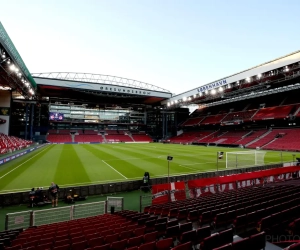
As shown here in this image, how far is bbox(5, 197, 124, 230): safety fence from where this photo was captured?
8109mm

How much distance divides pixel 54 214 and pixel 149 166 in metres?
13.5

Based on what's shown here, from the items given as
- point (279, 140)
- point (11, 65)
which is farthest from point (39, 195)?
point (279, 140)

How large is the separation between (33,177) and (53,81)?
39.9m

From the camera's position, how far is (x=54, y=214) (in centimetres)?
962

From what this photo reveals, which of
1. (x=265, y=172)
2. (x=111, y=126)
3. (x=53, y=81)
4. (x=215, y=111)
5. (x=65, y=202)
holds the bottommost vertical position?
(x=65, y=202)

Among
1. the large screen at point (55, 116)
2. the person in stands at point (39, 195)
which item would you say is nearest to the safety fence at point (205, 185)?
the person in stands at point (39, 195)

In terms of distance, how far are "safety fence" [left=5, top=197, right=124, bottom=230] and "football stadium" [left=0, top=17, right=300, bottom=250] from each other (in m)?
0.06

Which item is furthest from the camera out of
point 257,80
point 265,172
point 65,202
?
point 257,80

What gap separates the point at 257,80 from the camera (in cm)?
3778

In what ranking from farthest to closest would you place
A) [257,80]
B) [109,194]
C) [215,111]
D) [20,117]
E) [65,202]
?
[215,111] < [20,117] < [257,80] < [109,194] < [65,202]

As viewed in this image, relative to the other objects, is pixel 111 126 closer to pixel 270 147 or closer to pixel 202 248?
pixel 270 147

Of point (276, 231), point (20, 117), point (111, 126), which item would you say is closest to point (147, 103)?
point (111, 126)

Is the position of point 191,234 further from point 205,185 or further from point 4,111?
point 4,111

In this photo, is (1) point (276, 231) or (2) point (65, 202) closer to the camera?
(1) point (276, 231)
